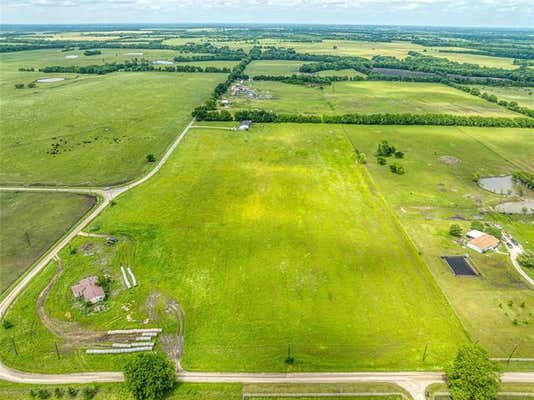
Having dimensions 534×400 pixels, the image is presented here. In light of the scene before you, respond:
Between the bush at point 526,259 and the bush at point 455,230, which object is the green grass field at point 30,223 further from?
the bush at point 526,259

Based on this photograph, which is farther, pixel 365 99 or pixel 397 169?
pixel 365 99

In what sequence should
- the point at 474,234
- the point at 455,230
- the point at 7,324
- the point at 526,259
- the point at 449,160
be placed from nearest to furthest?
the point at 7,324 → the point at 526,259 → the point at 474,234 → the point at 455,230 → the point at 449,160

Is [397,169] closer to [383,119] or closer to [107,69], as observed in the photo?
[383,119]

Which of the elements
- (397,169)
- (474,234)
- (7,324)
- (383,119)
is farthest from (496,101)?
(7,324)

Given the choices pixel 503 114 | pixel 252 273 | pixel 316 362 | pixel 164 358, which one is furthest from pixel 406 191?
pixel 503 114

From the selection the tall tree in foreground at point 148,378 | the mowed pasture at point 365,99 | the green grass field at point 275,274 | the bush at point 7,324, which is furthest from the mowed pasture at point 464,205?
A: the bush at point 7,324

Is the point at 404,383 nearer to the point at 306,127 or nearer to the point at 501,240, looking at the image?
the point at 501,240
